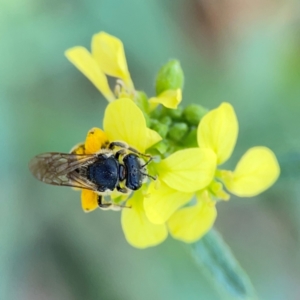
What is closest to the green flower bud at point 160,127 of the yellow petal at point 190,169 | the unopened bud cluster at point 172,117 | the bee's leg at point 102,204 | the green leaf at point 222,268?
the unopened bud cluster at point 172,117

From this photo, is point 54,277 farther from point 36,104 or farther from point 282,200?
point 282,200

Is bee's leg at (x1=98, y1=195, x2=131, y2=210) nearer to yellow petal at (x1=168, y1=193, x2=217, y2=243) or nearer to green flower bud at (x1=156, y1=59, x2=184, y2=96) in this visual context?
yellow petal at (x1=168, y1=193, x2=217, y2=243)

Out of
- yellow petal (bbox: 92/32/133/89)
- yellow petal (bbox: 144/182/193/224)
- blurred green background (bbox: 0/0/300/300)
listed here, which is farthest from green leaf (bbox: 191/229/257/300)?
blurred green background (bbox: 0/0/300/300)

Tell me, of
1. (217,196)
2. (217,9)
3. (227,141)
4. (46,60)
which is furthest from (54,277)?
(217,9)

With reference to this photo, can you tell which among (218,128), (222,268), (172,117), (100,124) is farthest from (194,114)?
(100,124)

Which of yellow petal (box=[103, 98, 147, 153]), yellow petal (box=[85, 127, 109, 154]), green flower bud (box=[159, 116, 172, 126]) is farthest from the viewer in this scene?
green flower bud (box=[159, 116, 172, 126])

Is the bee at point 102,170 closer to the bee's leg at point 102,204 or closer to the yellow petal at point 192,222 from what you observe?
the bee's leg at point 102,204
